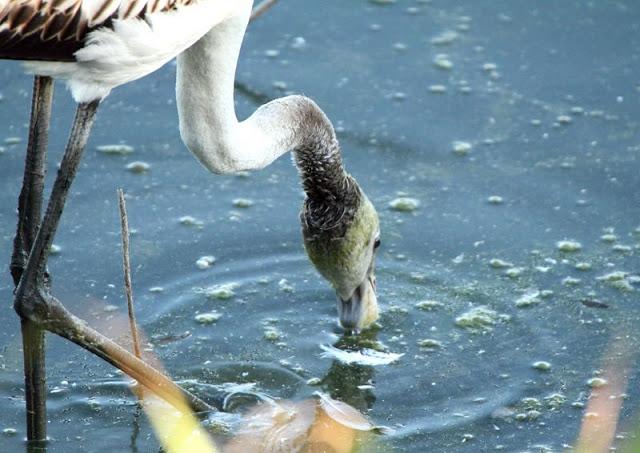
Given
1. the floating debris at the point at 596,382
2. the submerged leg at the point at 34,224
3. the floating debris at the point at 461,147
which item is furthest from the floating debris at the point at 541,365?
the submerged leg at the point at 34,224

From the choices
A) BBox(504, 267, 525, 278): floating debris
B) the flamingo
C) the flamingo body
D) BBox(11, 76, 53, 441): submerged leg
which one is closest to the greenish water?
BBox(504, 267, 525, 278): floating debris

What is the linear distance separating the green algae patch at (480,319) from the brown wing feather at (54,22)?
1.96 metres

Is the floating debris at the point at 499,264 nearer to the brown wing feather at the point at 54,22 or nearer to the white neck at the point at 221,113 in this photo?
the white neck at the point at 221,113

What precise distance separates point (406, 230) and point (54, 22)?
7.77 feet

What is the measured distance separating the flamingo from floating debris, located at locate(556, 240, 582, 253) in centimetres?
94

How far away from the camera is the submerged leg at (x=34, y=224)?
4.98 metres

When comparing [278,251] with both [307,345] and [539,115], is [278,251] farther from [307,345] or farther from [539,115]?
[539,115]

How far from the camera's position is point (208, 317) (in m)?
5.78

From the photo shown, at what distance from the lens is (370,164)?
6.81 m

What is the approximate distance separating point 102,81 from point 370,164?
2.38 meters

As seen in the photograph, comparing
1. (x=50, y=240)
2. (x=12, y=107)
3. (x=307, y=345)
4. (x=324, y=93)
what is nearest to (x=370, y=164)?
(x=324, y=93)

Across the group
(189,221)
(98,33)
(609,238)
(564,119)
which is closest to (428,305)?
(609,238)

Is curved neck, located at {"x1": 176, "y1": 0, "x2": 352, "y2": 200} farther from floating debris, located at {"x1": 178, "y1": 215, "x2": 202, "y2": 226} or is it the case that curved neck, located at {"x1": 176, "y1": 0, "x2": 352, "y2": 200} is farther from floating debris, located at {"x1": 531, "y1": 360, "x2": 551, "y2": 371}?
floating debris, located at {"x1": 531, "y1": 360, "x2": 551, "y2": 371}

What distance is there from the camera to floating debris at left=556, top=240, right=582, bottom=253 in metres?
6.22
